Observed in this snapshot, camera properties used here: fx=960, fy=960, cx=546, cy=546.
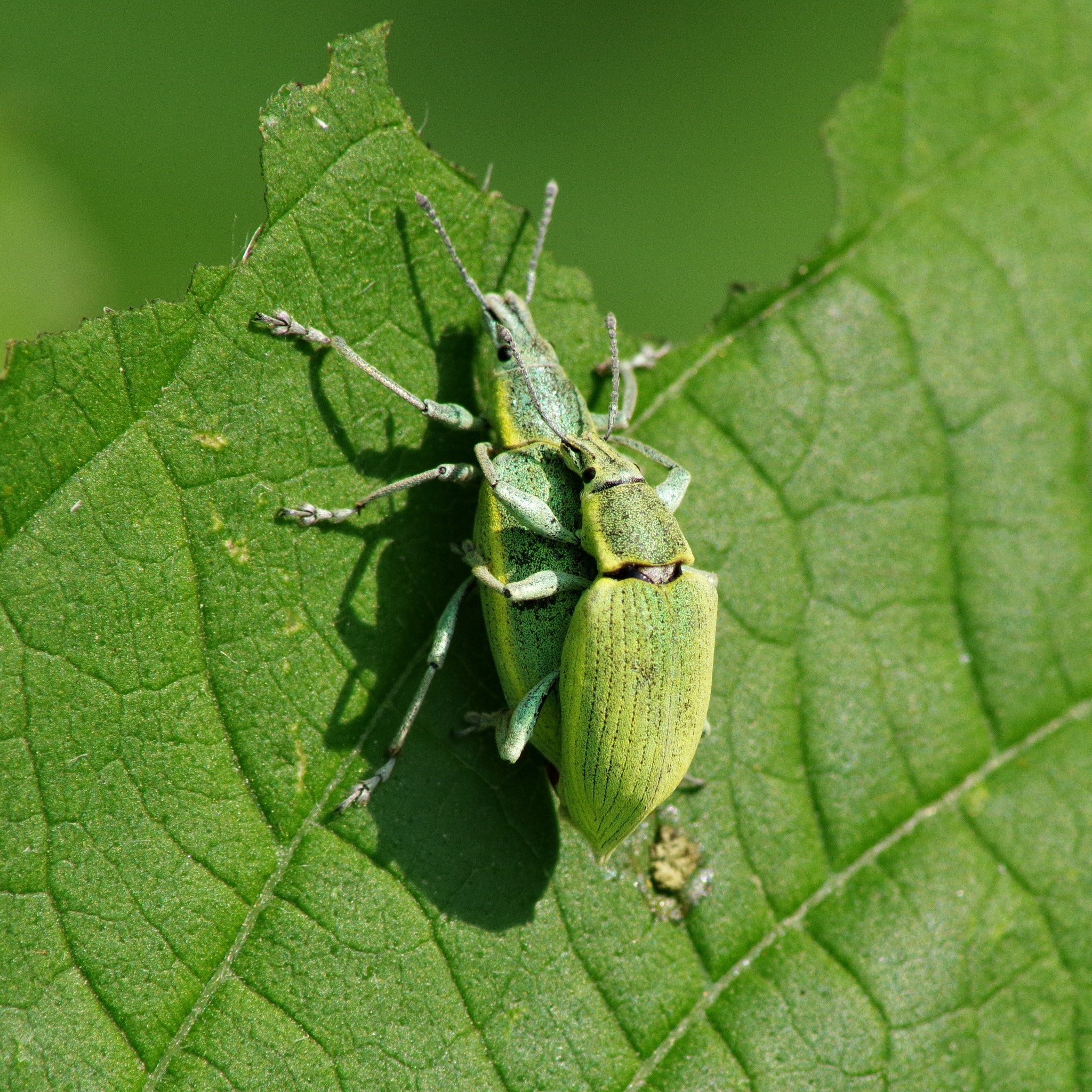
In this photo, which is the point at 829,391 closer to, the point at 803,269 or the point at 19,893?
the point at 803,269

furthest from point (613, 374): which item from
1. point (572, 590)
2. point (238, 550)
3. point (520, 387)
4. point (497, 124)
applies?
point (497, 124)

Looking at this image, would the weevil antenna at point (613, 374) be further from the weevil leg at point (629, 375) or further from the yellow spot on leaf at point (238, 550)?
the yellow spot on leaf at point (238, 550)

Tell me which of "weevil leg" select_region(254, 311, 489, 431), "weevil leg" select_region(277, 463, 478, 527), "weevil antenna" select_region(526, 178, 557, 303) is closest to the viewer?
"weevil leg" select_region(254, 311, 489, 431)

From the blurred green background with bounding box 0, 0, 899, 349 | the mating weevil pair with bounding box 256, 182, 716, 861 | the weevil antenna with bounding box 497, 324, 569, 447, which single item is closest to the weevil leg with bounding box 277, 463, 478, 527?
the mating weevil pair with bounding box 256, 182, 716, 861

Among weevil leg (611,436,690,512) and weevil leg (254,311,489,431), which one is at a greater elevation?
weevil leg (611,436,690,512)

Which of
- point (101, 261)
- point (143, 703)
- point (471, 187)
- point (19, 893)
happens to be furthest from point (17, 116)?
point (19, 893)

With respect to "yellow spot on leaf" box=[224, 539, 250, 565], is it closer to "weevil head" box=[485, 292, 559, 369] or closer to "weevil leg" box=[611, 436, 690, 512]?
"weevil head" box=[485, 292, 559, 369]
